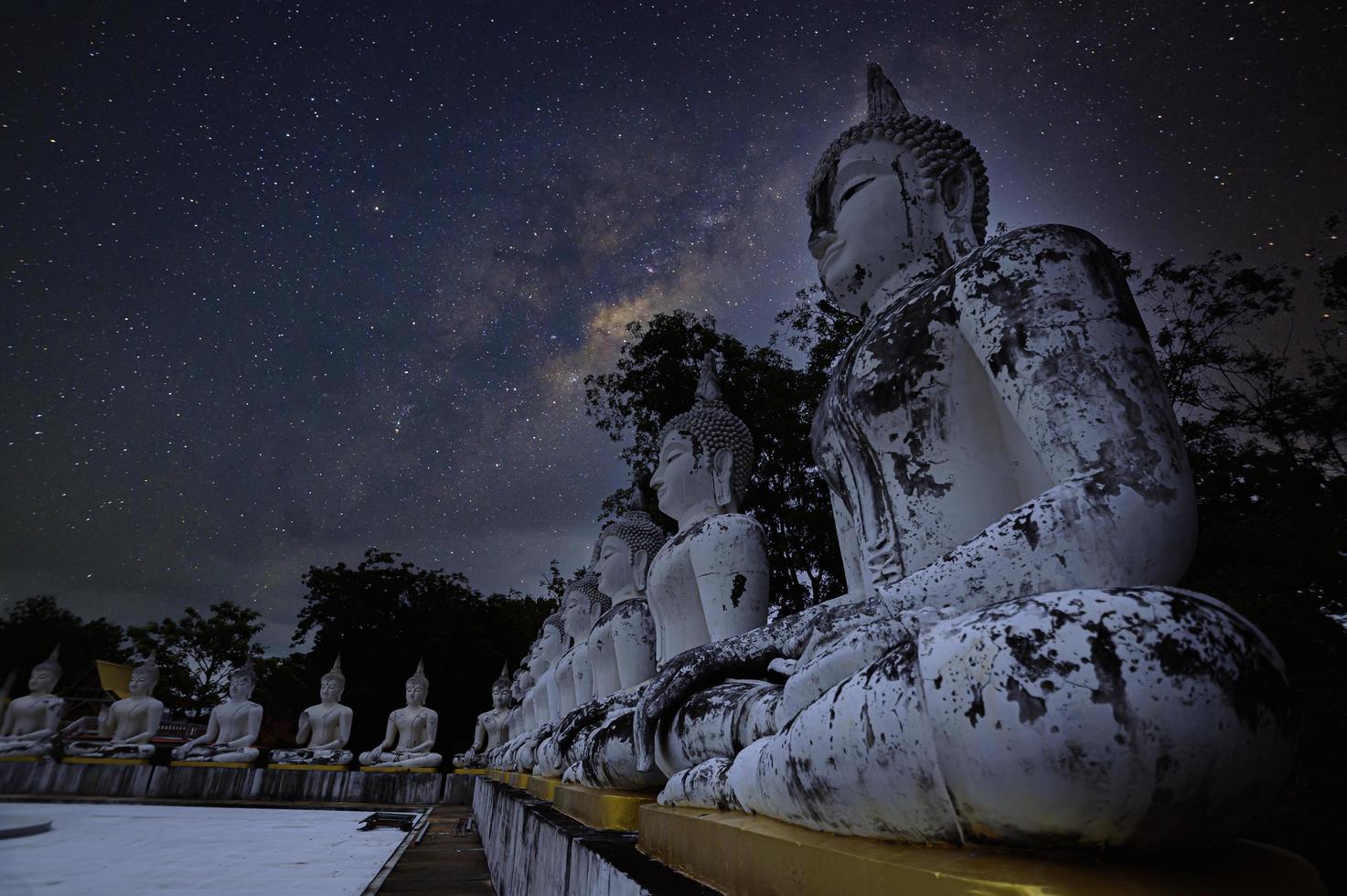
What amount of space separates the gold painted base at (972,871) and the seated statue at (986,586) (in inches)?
1.6

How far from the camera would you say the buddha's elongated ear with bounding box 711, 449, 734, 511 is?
488 cm

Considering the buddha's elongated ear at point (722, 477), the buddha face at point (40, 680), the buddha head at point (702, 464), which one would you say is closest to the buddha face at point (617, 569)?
the buddha head at point (702, 464)

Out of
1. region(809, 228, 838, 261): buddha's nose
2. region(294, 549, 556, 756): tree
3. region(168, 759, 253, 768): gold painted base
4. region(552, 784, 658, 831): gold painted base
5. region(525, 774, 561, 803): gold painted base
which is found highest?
region(294, 549, 556, 756): tree

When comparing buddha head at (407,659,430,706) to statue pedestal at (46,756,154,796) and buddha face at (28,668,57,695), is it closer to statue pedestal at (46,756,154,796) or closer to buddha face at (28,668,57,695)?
statue pedestal at (46,756,154,796)

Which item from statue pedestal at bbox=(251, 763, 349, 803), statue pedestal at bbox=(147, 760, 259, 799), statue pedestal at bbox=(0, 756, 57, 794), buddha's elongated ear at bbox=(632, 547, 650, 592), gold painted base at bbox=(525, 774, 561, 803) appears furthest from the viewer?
statue pedestal at bbox=(251, 763, 349, 803)

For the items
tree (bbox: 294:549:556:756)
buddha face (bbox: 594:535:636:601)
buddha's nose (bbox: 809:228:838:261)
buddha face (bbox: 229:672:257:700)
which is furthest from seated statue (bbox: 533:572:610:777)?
tree (bbox: 294:549:556:756)

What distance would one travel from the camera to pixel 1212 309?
794 centimetres

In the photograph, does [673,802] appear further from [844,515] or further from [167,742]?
[167,742]

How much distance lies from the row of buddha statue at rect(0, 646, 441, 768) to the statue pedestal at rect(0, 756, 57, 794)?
0.48 meters

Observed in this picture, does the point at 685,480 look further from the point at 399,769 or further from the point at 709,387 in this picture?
the point at 399,769

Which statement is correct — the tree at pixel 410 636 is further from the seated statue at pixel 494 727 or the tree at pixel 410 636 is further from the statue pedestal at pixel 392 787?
the statue pedestal at pixel 392 787

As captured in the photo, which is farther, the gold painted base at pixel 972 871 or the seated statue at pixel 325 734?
the seated statue at pixel 325 734

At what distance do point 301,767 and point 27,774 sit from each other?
451cm

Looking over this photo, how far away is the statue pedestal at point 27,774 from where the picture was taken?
1315cm
